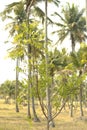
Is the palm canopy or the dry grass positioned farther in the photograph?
the palm canopy

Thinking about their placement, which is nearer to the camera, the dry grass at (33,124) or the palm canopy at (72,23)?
the dry grass at (33,124)

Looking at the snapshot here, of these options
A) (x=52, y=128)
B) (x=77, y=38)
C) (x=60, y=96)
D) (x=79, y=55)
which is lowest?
(x=52, y=128)

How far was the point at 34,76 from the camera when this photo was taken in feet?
50.0

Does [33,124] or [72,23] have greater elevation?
[72,23]

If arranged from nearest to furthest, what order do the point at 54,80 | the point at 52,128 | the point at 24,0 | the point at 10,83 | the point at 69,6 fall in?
the point at 54,80 < the point at 52,128 < the point at 24,0 < the point at 69,6 < the point at 10,83

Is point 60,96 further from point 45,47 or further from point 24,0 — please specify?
point 24,0

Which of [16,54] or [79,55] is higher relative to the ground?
[79,55]

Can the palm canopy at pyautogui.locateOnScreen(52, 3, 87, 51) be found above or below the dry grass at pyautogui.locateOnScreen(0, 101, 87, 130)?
above

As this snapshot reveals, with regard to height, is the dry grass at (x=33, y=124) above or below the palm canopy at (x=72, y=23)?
below

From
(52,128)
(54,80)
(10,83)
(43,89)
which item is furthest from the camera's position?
(10,83)

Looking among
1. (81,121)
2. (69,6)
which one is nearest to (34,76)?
(81,121)

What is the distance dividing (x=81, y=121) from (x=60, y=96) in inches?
825

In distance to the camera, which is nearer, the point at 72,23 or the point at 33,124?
the point at 33,124

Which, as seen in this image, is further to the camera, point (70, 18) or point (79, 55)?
point (70, 18)
